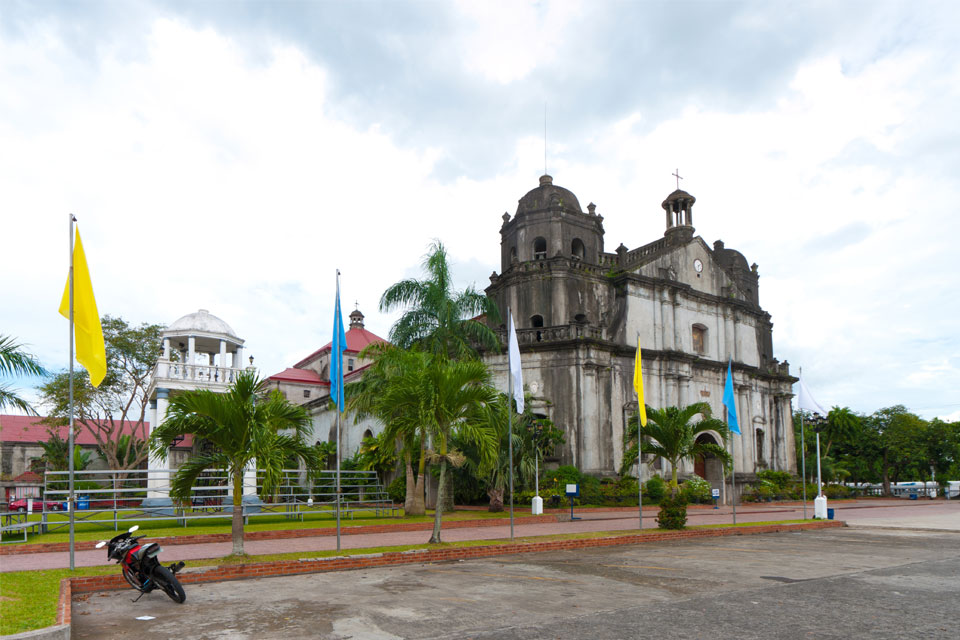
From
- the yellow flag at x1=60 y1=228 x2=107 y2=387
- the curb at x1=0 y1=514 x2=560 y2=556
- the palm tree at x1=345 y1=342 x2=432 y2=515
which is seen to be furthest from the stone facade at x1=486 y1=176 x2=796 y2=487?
the yellow flag at x1=60 y1=228 x2=107 y2=387

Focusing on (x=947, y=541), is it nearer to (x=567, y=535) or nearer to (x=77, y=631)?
(x=567, y=535)

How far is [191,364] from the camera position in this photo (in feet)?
90.2

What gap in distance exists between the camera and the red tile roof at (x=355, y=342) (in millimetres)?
51656

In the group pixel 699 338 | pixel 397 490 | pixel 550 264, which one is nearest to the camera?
pixel 397 490

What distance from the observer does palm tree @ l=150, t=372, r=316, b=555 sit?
477 inches

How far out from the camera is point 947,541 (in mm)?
17484

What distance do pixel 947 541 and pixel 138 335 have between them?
35484mm

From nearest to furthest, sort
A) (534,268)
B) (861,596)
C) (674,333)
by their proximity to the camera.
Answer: (861,596) → (534,268) → (674,333)

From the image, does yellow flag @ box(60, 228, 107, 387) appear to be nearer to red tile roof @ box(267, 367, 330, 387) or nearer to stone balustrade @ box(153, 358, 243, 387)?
stone balustrade @ box(153, 358, 243, 387)

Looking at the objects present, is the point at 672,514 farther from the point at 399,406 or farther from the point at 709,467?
the point at 709,467

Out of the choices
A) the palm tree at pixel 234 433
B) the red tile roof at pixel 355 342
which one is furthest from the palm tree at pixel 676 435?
the red tile roof at pixel 355 342

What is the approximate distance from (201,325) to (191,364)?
2.93m

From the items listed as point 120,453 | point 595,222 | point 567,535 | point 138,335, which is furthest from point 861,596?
point 120,453

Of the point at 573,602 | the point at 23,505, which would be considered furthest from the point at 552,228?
the point at 573,602
